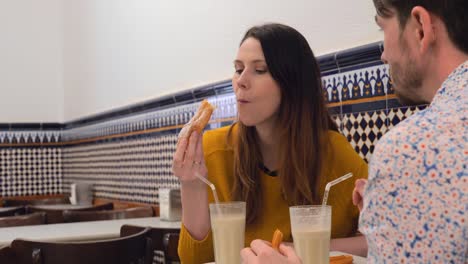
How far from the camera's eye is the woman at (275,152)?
2.64 meters

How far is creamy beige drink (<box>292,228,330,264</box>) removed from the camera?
176 cm

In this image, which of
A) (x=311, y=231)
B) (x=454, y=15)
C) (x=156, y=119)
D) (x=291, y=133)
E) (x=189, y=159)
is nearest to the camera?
(x=454, y=15)

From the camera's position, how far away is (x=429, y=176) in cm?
109

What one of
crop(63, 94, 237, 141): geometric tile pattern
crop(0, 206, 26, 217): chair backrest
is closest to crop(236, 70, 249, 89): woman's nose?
crop(63, 94, 237, 141): geometric tile pattern

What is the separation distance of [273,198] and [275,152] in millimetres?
210

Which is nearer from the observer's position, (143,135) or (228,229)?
(228,229)

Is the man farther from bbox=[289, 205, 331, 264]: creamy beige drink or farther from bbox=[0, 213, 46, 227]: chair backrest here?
bbox=[0, 213, 46, 227]: chair backrest

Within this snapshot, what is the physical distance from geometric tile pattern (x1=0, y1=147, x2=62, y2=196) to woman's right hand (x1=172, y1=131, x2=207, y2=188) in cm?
603

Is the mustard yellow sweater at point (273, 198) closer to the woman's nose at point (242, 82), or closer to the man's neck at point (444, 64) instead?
the woman's nose at point (242, 82)

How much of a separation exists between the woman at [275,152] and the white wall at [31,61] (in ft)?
19.4

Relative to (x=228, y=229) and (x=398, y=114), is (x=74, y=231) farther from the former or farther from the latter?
(x=228, y=229)

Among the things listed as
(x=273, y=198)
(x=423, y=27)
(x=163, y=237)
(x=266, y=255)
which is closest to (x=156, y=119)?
(x=163, y=237)

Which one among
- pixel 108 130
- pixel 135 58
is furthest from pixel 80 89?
pixel 135 58

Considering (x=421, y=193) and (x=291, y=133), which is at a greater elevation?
(x=291, y=133)
